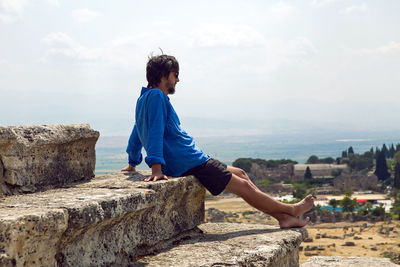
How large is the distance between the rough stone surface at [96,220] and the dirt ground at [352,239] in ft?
67.8

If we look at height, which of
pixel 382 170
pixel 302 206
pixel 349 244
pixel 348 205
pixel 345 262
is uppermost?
pixel 302 206

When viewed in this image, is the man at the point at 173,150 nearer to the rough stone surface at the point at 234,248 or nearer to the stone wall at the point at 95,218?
the stone wall at the point at 95,218

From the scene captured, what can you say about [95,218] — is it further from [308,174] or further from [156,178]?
[308,174]

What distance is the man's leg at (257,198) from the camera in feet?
14.9

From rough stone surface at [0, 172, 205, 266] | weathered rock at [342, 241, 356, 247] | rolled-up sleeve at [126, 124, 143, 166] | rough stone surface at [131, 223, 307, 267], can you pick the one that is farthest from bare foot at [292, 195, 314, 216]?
weathered rock at [342, 241, 356, 247]

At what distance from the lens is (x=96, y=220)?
3.02m

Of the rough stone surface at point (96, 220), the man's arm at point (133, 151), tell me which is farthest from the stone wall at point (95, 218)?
the man's arm at point (133, 151)

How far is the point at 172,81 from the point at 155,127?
629 mm

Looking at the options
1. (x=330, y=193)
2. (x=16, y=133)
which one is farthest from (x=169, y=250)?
(x=330, y=193)

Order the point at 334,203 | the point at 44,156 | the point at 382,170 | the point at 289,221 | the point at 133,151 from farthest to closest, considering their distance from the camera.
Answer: the point at 382,170, the point at 334,203, the point at 133,151, the point at 289,221, the point at 44,156

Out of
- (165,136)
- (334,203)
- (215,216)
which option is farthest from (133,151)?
(334,203)

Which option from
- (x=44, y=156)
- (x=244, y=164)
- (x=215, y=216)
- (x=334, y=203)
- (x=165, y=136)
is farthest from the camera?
(x=244, y=164)

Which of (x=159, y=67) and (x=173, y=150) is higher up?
(x=159, y=67)

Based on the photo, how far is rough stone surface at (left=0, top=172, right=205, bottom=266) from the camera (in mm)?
2580
